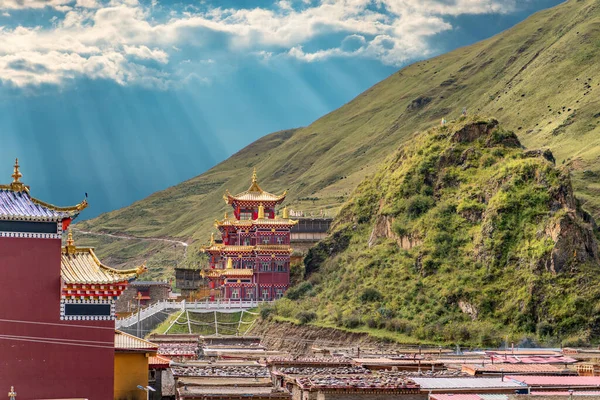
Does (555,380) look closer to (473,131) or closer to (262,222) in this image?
(473,131)

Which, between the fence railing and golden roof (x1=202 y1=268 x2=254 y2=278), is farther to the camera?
golden roof (x1=202 y1=268 x2=254 y2=278)

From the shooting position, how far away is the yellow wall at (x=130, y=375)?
46.1 metres

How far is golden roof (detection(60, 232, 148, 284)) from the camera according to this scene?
41709 millimetres

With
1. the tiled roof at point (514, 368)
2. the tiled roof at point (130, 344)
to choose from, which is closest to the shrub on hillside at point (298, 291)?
the tiled roof at point (514, 368)

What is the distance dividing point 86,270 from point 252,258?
7549 centimetres

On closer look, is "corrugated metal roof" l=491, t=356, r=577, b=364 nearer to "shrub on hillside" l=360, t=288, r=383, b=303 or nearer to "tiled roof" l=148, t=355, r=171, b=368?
"tiled roof" l=148, t=355, r=171, b=368

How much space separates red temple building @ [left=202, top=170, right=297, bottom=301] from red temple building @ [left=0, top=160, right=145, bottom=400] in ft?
244

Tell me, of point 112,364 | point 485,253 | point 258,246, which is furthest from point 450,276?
point 112,364

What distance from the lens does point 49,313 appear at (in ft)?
136

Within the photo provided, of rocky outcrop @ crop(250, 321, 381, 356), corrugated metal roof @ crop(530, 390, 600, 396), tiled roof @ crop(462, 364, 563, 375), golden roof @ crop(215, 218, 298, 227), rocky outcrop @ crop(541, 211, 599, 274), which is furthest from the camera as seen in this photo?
golden roof @ crop(215, 218, 298, 227)

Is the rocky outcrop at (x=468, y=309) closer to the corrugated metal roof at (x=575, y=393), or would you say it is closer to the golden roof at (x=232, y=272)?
the golden roof at (x=232, y=272)

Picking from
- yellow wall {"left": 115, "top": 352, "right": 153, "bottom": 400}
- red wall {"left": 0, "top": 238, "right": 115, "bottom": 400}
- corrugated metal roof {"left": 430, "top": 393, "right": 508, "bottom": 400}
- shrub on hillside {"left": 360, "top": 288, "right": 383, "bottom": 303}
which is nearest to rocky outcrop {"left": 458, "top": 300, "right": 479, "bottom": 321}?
shrub on hillside {"left": 360, "top": 288, "right": 383, "bottom": 303}

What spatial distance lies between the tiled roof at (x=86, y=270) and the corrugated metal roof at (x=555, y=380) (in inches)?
738

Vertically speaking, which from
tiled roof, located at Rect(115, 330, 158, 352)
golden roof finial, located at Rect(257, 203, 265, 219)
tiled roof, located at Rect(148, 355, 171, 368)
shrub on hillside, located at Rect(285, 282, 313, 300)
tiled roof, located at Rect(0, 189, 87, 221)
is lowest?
tiled roof, located at Rect(148, 355, 171, 368)
